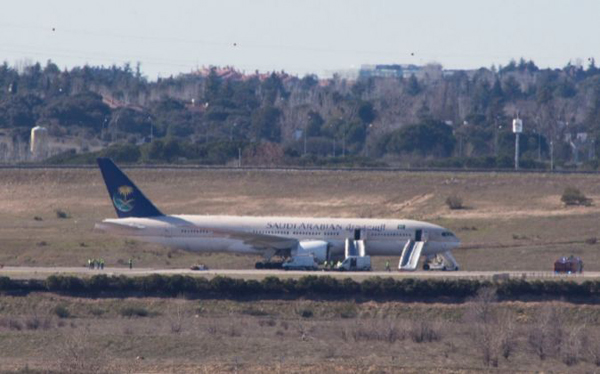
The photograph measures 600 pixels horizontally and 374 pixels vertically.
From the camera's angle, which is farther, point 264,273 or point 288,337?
point 264,273

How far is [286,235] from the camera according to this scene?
227 ft

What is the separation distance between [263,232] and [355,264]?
17.5ft

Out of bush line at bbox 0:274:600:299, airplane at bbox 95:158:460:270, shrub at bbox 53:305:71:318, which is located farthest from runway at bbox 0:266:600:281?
shrub at bbox 53:305:71:318

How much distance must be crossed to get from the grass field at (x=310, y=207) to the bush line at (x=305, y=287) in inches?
549

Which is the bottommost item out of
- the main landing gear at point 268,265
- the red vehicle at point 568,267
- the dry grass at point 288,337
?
the dry grass at point 288,337

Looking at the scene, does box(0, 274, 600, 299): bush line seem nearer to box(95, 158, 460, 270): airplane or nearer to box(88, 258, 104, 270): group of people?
box(88, 258, 104, 270): group of people

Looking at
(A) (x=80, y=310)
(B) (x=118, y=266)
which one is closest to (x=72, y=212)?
(B) (x=118, y=266)

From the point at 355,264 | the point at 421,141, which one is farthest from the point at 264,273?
the point at 421,141

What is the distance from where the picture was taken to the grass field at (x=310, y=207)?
7562 cm

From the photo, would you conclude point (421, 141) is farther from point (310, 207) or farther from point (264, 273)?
point (264, 273)

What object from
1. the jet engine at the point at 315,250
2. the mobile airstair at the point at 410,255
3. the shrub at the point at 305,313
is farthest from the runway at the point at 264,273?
the shrub at the point at 305,313

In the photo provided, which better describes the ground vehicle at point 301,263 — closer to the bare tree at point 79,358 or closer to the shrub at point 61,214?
the bare tree at point 79,358

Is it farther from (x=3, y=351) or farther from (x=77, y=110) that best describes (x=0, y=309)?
(x=77, y=110)

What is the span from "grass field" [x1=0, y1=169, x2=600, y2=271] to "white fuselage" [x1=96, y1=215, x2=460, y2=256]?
3065 millimetres
